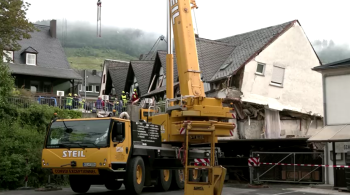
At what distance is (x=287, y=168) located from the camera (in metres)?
23.2

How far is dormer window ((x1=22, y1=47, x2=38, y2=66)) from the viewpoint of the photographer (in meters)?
41.1

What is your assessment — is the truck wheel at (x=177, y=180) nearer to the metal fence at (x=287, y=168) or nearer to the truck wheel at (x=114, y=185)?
the truck wheel at (x=114, y=185)

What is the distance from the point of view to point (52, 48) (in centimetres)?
4503

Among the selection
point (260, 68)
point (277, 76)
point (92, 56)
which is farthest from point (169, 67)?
point (92, 56)

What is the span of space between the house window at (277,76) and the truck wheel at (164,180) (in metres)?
16.1

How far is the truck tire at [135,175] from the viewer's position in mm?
15164

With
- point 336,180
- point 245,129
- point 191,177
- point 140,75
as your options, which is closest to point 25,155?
point 191,177

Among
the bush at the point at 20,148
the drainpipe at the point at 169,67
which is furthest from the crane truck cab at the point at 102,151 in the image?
the bush at the point at 20,148

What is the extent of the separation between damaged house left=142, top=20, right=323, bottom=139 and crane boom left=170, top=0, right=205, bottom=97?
39.3 feet

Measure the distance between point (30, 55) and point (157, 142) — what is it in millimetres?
27632

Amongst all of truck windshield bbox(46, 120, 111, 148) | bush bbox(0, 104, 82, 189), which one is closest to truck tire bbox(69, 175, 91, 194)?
truck windshield bbox(46, 120, 111, 148)

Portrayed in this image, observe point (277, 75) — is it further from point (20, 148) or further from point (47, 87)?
point (47, 87)

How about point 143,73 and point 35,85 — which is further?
point 143,73

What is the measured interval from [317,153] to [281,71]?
11.6 m
